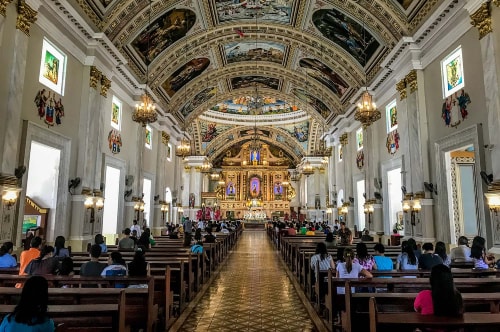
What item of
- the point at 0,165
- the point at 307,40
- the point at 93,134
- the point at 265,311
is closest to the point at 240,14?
the point at 307,40

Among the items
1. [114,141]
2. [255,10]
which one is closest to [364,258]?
[114,141]

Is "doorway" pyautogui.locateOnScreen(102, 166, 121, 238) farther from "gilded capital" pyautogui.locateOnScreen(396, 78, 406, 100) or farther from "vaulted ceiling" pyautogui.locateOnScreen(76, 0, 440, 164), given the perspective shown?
"gilded capital" pyautogui.locateOnScreen(396, 78, 406, 100)

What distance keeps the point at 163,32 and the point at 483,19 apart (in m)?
11.3

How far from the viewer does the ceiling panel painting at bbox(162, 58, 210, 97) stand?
18.3 meters

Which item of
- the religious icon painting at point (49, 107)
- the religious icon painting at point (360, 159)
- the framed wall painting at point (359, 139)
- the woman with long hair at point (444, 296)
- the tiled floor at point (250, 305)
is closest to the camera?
the woman with long hair at point (444, 296)

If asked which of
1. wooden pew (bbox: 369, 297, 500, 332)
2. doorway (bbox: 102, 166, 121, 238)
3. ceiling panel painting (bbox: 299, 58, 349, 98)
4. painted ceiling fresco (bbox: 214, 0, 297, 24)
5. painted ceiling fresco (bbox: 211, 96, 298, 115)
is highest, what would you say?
painted ceiling fresco (bbox: 211, 96, 298, 115)

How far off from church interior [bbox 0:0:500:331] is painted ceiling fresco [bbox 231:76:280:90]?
246mm

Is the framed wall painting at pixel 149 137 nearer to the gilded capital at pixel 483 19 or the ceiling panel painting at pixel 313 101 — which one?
the ceiling panel painting at pixel 313 101

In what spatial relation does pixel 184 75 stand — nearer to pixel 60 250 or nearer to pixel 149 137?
pixel 149 137

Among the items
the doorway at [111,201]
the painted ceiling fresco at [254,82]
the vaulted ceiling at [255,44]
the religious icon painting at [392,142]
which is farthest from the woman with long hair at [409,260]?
the painted ceiling fresco at [254,82]

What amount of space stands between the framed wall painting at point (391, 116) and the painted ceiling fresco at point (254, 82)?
981 cm

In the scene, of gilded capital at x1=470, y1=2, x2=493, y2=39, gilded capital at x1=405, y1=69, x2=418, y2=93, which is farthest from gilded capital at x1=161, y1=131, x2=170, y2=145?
gilded capital at x1=470, y1=2, x2=493, y2=39

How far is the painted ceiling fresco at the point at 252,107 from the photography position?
32594mm

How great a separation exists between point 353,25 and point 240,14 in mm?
4906
